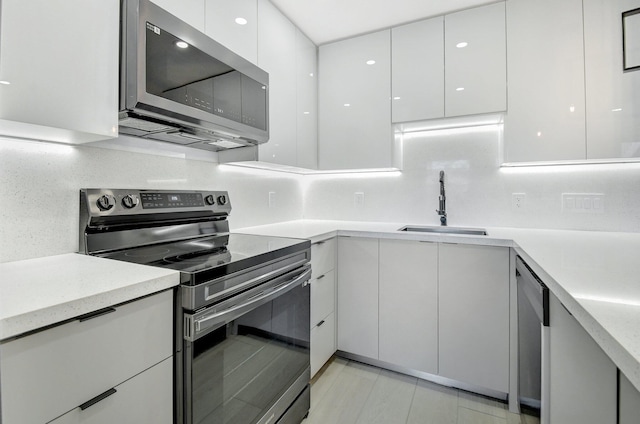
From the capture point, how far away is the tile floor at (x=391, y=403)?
1563 millimetres

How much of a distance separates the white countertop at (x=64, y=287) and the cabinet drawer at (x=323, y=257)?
3.23 feet

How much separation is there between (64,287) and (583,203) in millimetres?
2606

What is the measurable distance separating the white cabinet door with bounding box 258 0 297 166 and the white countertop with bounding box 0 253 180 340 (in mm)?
1034

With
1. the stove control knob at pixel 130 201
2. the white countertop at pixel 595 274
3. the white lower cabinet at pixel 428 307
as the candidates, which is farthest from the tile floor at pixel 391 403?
the stove control knob at pixel 130 201

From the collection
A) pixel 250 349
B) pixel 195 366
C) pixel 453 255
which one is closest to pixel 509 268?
pixel 453 255

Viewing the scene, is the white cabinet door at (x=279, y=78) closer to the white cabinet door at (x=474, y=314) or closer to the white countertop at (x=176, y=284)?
the white countertop at (x=176, y=284)

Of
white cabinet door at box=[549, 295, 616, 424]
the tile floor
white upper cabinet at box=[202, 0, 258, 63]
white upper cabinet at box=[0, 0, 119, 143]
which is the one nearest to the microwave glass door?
white upper cabinet at box=[0, 0, 119, 143]

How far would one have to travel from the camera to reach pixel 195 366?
0.91 metres

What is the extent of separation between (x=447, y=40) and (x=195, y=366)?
7.53 feet

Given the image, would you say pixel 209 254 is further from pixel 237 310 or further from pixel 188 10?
pixel 188 10

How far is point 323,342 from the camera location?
6.29 ft

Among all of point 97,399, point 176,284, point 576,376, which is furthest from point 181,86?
point 576,376

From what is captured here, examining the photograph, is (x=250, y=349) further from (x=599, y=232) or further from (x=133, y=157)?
(x=599, y=232)

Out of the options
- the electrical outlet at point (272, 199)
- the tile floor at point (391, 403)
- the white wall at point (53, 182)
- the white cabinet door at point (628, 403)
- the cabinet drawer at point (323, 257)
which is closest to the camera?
the white cabinet door at point (628, 403)
